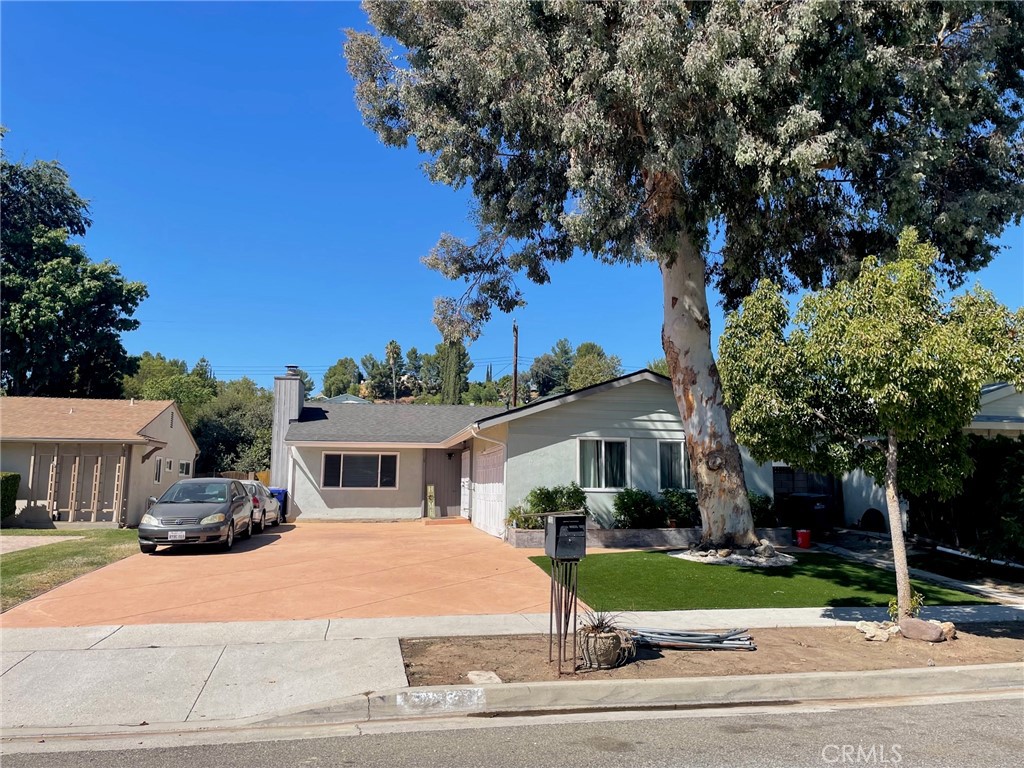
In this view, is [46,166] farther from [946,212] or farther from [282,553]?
[946,212]

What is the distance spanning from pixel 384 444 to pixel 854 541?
14.0 meters

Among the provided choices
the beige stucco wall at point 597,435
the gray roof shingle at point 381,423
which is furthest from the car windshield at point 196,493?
the beige stucco wall at point 597,435

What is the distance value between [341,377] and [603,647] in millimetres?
95761

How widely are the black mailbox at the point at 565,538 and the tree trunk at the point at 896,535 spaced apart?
4.24 m

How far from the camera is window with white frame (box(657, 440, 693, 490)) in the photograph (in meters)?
18.0

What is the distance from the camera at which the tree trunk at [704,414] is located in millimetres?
14633

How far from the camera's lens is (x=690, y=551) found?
14914 millimetres

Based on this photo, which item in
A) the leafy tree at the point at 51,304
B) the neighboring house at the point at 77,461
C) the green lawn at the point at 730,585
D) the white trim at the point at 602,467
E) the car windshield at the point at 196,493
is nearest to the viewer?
the green lawn at the point at 730,585

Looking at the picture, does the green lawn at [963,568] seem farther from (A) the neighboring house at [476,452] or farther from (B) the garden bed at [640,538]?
(B) the garden bed at [640,538]

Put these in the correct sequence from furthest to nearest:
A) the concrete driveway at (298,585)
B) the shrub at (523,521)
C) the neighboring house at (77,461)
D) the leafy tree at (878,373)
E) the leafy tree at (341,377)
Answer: the leafy tree at (341,377), the neighboring house at (77,461), the shrub at (523,521), the concrete driveway at (298,585), the leafy tree at (878,373)

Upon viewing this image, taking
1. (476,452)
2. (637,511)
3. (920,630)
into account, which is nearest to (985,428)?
(637,511)

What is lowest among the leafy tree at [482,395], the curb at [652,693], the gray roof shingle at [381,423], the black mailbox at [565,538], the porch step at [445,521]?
the curb at [652,693]

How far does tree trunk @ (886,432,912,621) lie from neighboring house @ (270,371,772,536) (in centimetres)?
925

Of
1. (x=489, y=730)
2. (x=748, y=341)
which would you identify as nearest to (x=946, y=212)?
(x=748, y=341)
